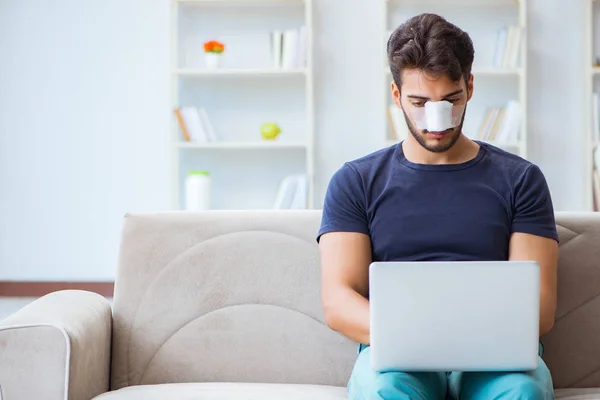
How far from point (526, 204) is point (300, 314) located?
542mm

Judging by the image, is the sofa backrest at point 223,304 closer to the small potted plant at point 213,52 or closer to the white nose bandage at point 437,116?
the white nose bandage at point 437,116

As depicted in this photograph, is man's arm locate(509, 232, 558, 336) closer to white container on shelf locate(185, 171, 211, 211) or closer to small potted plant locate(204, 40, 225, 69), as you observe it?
white container on shelf locate(185, 171, 211, 211)

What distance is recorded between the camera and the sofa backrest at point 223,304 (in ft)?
6.17

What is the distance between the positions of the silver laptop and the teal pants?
0.07 m

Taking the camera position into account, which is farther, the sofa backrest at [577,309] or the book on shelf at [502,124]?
the book on shelf at [502,124]

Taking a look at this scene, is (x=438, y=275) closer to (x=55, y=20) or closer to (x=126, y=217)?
(x=126, y=217)

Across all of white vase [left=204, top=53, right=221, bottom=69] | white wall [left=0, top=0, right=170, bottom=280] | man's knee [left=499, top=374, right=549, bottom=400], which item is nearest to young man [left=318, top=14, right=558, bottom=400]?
man's knee [left=499, top=374, right=549, bottom=400]

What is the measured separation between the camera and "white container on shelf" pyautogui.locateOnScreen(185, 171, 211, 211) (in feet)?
14.3

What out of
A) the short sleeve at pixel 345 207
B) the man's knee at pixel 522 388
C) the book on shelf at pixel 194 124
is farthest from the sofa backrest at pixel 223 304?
the book on shelf at pixel 194 124

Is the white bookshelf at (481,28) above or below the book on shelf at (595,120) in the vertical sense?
above

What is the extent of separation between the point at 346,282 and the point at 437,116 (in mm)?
384

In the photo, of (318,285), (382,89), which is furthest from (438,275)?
(382,89)

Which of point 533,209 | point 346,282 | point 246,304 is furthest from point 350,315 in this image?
point 533,209

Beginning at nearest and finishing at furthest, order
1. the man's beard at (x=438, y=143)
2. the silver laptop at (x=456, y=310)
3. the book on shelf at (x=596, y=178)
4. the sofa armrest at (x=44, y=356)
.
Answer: the silver laptop at (x=456, y=310), the sofa armrest at (x=44, y=356), the man's beard at (x=438, y=143), the book on shelf at (x=596, y=178)
